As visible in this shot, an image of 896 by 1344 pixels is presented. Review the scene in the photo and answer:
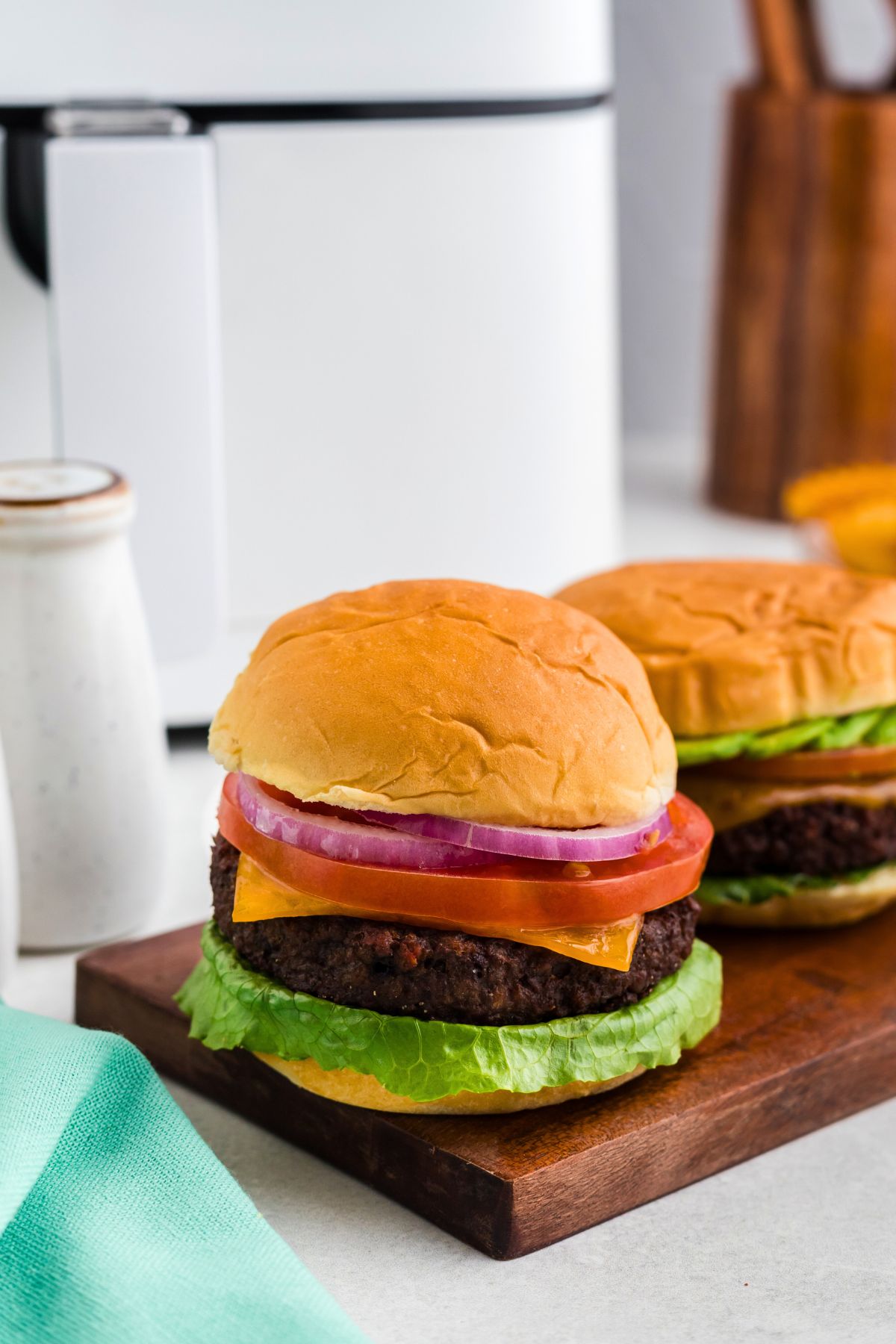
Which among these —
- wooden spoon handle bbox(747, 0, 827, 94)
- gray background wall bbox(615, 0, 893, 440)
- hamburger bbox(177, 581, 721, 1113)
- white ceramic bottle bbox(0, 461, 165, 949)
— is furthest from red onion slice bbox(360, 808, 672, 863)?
gray background wall bbox(615, 0, 893, 440)

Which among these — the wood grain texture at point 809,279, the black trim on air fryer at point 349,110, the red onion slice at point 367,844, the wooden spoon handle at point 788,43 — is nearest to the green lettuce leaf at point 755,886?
the red onion slice at point 367,844

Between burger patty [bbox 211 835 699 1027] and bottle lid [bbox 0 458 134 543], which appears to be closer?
burger patty [bbox 211 835 699 1027]

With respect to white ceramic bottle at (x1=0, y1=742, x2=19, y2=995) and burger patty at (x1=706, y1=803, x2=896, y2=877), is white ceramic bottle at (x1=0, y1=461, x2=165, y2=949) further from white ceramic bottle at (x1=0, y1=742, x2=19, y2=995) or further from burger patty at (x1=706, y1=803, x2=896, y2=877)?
burger patty at (x1=706, y1=803, x2=896, y2=877)

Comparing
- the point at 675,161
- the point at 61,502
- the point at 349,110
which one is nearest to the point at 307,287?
the point at 349,110

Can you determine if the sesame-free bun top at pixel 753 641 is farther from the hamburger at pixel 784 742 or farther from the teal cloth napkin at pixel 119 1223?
the teal cloth napkin at pixel 119 1223

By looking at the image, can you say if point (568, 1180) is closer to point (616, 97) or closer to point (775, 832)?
point (775, 832)

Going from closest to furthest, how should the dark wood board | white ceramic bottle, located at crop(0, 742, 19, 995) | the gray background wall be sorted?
the dark wood board < white ceramic bottle, located at crop(0, 742, 19, 995) < the gray background wall

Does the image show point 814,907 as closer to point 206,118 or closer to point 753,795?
point 753,795
